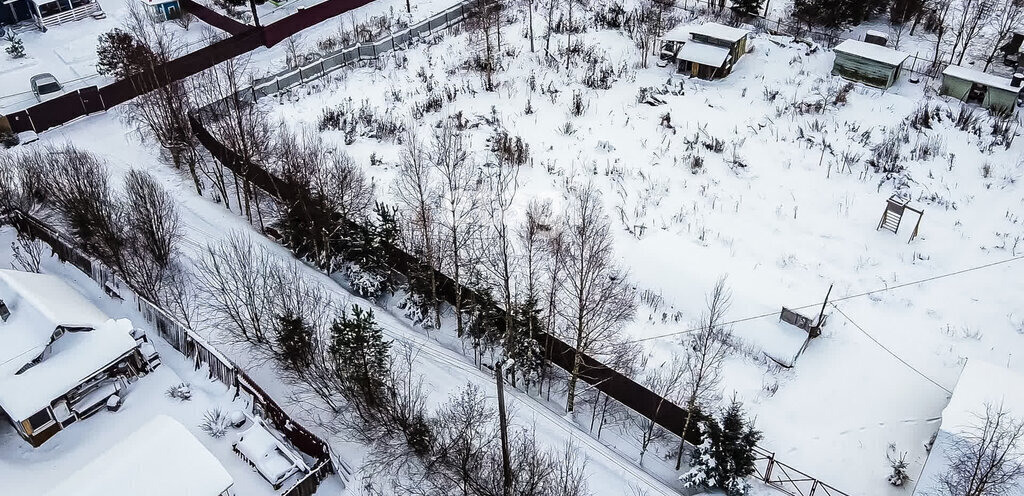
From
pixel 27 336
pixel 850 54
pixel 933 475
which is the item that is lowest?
pixel 933 475

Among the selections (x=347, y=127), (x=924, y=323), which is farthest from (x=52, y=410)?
(x=924, y=323)

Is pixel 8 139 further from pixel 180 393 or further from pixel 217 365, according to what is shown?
pixel 180 393

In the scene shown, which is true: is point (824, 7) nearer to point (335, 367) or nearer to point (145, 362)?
point (335, 367)

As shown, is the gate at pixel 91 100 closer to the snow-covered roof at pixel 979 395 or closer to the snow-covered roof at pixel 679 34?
the snow-covered roof at pixel 679 34

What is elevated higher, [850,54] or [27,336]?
[850,54]

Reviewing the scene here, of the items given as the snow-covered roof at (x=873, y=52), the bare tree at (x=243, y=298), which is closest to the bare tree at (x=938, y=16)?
the snow-covered roof at (x=873, y=52)

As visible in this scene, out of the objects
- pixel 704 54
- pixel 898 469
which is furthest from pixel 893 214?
pixel 704 54
